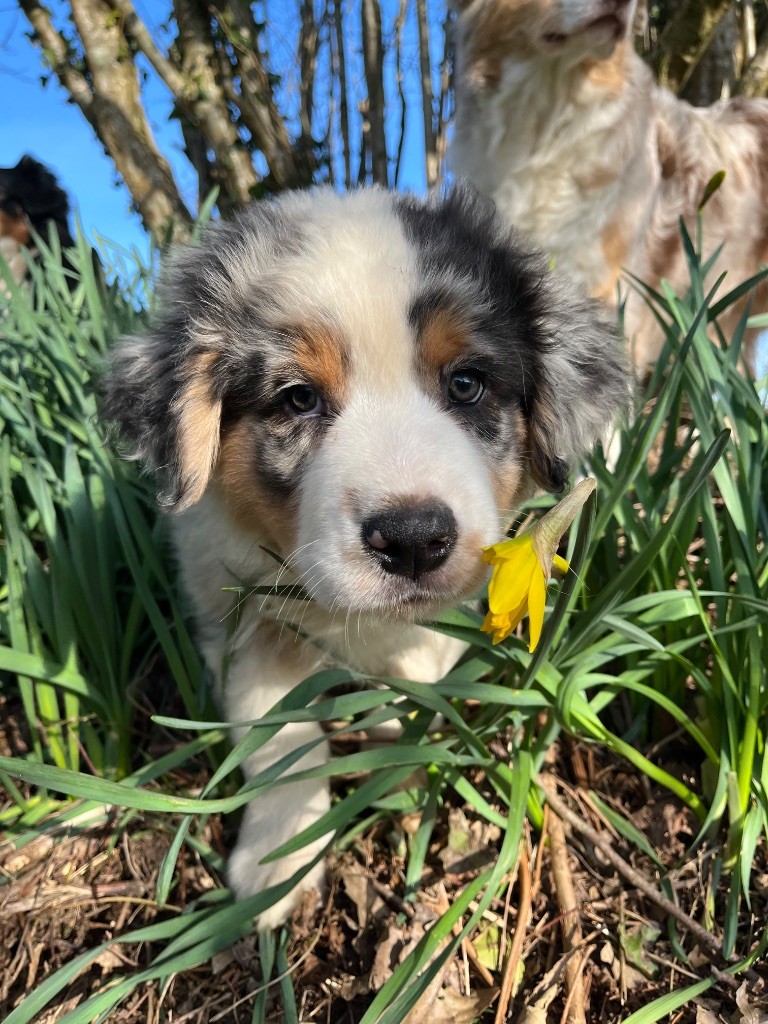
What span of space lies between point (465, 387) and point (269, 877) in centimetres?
115

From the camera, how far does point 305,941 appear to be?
1.59 metres

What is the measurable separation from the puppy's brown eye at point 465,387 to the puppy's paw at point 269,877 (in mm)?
1062

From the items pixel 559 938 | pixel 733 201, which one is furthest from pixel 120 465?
pixel 733 201

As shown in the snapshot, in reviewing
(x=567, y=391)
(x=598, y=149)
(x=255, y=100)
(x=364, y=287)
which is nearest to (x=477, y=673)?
(x=567, y=391)

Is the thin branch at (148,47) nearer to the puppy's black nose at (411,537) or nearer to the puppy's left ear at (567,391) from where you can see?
the puppy's left ear at (567,391)

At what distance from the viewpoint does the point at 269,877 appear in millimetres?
1601

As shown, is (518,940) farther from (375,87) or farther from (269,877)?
(375,87)

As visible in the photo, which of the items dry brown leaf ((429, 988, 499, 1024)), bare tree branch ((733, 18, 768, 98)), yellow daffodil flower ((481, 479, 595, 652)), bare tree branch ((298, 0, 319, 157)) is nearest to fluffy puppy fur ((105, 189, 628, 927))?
yellow daffodil flower ((481, 479, 595, 652))

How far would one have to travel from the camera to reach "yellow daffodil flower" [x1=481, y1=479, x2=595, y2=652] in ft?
3.22

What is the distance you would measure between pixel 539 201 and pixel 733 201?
1.03 meters

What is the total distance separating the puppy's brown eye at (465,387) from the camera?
1.56 meters

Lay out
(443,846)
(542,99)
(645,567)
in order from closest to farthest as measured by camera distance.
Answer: (645,567) → (443,846) → (542,99)

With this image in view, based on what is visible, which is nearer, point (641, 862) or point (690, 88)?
point (641, 862)

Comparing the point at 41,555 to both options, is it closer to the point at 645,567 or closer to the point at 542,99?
the point at 645,567
